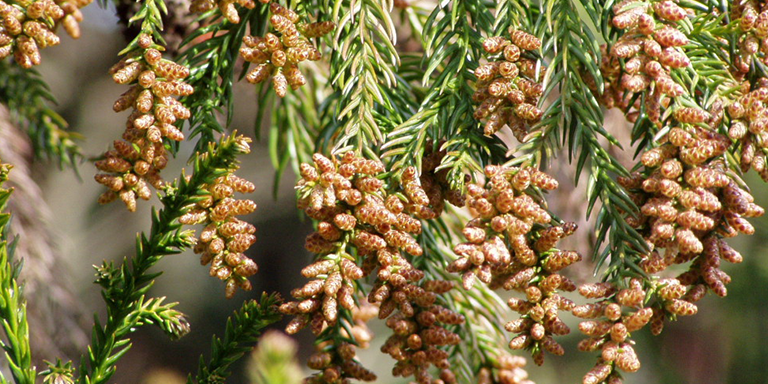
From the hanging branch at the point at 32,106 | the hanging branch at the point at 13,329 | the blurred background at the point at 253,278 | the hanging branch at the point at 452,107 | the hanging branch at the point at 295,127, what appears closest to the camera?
the hanging branch at the point at 13,329

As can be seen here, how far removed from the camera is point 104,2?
Answer: 863 millimetres

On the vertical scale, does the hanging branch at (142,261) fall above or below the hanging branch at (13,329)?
above

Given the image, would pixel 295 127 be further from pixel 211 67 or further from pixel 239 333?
pixel 239 333

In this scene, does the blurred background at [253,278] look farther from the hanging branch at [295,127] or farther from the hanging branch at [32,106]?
the hanging branch at [32,106]

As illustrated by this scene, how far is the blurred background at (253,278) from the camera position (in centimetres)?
217

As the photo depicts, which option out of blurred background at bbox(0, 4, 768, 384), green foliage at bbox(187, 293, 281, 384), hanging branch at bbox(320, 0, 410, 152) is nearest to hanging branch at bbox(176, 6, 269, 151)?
hanging branch at bbox(320, 0, 410, 152)

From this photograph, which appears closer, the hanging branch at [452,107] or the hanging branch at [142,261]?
the hanging branch at [142,261]

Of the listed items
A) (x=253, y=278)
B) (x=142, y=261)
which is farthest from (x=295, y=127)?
(x=253, y=278)

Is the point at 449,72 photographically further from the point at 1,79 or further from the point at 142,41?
the point at 1,79

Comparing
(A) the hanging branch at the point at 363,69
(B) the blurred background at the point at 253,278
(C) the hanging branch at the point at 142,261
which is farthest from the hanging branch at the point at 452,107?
(B) the blurred background at the point at 253,278

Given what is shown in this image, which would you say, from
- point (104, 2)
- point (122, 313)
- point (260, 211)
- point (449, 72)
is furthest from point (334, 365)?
point (260, 211)

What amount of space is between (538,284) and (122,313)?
0.39 metres

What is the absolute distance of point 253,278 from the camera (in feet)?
8.75

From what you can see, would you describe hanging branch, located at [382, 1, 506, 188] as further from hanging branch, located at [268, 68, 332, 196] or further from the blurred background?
the blurred background
